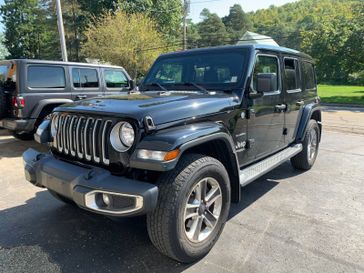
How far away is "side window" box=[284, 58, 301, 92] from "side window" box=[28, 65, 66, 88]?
5.19m

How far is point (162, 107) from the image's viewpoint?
2688 millimetres

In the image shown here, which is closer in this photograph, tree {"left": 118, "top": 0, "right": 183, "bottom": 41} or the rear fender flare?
the rear fender flare

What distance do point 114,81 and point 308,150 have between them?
5629 millimetres

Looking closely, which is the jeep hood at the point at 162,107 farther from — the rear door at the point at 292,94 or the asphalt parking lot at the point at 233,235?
the rear door at the point at 292,94

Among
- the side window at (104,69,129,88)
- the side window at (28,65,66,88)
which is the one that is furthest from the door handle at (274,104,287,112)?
the side window at (104,69,129,88)

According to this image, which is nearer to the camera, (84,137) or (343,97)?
(84,137)

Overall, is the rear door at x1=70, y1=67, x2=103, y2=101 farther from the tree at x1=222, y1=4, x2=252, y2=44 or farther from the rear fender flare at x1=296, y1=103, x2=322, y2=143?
the tree at x1=222, y1=4, x2=252, y2=44

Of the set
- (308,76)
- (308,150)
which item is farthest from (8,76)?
(308,150)

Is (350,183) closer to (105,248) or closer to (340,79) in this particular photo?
(105,248)

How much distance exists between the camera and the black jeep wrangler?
243 cm

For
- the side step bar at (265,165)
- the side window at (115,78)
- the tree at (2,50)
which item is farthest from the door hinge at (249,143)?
the tree at (2,50)

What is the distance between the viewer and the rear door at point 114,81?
8570mm

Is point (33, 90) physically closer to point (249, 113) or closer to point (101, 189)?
point (249, 113)

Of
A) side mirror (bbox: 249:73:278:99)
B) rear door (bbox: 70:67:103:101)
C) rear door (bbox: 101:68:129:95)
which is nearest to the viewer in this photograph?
side mirror (bbox: 249:73:278:99)
